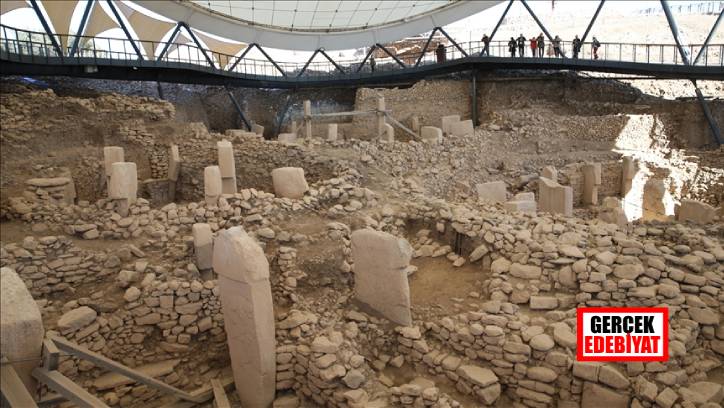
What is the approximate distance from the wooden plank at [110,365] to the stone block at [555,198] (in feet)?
26.4

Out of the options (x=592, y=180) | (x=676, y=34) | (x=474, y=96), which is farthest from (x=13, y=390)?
(x=676, y=34)

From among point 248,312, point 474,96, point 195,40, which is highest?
point 195,40

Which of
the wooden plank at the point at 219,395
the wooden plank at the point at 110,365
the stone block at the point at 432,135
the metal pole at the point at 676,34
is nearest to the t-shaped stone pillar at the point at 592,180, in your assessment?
the stone block at the point at 432,135

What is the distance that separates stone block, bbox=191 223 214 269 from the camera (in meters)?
7.46

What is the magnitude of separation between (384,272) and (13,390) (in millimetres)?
4014

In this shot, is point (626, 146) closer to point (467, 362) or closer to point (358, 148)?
point (358, 148)

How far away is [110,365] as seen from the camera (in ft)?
17.5

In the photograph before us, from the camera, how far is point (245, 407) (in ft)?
20.3

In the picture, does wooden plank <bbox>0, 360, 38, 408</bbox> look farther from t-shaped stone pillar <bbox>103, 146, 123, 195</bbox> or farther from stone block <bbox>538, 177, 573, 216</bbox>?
stone block <bbox>538, 177, 573, 216</bbox>

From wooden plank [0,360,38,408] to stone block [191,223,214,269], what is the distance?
3740 mm

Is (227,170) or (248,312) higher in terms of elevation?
(227,170)

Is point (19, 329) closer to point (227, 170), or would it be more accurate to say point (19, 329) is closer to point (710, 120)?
point (227, 170)

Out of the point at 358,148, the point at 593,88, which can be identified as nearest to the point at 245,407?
the point at 358,148

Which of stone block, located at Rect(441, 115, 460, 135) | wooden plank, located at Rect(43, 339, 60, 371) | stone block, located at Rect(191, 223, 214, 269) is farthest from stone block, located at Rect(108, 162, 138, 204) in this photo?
stone block, located at Rect(441, 115, 460, 135)
